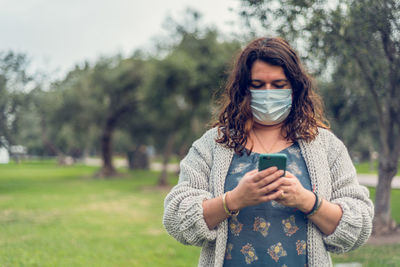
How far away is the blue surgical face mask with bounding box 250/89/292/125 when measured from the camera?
187 centimetres

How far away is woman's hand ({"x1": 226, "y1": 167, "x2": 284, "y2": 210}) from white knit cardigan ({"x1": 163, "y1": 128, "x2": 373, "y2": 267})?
0.22 m

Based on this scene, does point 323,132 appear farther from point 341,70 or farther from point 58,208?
point 58,208

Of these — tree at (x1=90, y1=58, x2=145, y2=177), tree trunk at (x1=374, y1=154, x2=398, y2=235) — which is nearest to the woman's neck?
tree trunk at (x1=374, y1=154, x2=398, y2=235)

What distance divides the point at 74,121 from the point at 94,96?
2.26 meters

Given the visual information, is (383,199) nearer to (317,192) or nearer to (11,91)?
(317,192)

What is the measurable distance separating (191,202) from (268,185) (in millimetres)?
363

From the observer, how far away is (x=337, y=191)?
5.85ft

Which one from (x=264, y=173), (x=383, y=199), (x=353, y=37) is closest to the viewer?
(x=264, y=173)

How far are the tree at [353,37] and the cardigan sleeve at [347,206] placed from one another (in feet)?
16.8

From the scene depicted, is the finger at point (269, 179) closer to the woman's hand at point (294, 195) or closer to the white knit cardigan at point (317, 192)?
the woman's hand at point (294, 195)

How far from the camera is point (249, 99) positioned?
6.34ft

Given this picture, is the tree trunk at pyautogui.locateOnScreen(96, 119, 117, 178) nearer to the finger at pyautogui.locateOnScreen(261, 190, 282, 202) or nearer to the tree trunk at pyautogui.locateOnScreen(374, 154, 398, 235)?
the tree trunk at pyautogui.locateOnScreen(374, 154, 398, 235)

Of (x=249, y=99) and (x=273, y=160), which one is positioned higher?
(x=249, y=99)

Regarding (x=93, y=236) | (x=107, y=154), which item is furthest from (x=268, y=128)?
(x=107, y=154)
